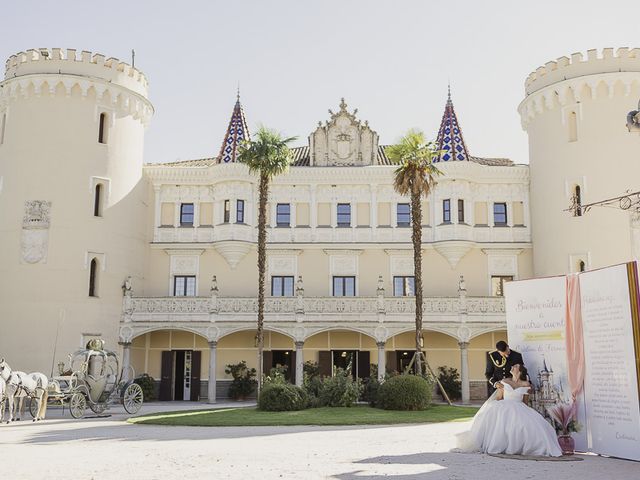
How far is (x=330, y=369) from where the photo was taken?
3803 centimetres

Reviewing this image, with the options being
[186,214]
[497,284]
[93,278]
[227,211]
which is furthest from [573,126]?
[93,278]

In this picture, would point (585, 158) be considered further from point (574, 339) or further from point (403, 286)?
point (574, 339)

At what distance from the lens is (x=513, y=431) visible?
13.2m

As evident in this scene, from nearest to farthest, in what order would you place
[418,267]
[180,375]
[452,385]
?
1. [418,267]
2. [452,385]
3. [180,375]

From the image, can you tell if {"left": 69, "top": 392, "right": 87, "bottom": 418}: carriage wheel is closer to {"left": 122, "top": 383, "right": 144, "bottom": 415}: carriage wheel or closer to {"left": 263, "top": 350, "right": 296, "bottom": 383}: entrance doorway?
{"left": 122, "top": 383, "right": 144, "bottom": 415}: carriage wheel

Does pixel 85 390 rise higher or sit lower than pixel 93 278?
lower

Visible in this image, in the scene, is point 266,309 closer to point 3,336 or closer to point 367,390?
point 367,390

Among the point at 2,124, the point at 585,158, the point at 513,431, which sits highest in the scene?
the point at 2,124

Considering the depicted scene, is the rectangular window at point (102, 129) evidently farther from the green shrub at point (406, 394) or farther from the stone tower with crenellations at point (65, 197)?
the green shrub at point (406, 394)

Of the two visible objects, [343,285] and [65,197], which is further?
[343,285]

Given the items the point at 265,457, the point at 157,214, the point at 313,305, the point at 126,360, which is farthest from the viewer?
the point at 157,214

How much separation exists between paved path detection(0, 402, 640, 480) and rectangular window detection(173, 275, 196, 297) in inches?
772

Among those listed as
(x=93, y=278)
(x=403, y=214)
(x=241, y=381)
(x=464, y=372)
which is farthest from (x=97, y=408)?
(x=403, y=214)

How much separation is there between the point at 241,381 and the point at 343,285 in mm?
7706
